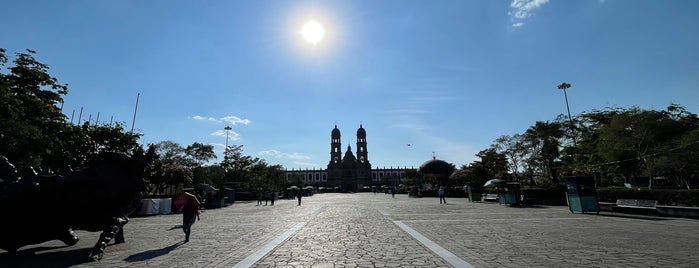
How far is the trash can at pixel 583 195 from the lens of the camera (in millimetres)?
17500

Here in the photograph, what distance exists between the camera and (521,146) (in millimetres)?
41281

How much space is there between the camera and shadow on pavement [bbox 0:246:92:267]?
674 cm

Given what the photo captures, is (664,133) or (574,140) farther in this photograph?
(574,140)

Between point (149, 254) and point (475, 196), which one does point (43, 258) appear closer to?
point (149, 254)

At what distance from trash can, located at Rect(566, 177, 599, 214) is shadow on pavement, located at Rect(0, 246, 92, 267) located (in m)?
20.3

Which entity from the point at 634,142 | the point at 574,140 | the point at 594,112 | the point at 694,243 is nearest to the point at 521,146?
the point at 574,140

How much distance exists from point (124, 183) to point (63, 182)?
122 cm

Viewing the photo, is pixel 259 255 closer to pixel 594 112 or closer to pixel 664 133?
pixel 664 133

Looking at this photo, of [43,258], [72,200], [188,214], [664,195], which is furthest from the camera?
[664,195]

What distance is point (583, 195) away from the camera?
1773cm

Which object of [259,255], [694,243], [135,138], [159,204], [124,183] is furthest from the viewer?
[135,138]

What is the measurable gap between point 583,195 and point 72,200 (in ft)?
68.8

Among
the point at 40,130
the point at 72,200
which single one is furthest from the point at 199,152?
the point at 72,200

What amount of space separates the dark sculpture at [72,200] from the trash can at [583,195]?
764 inches
